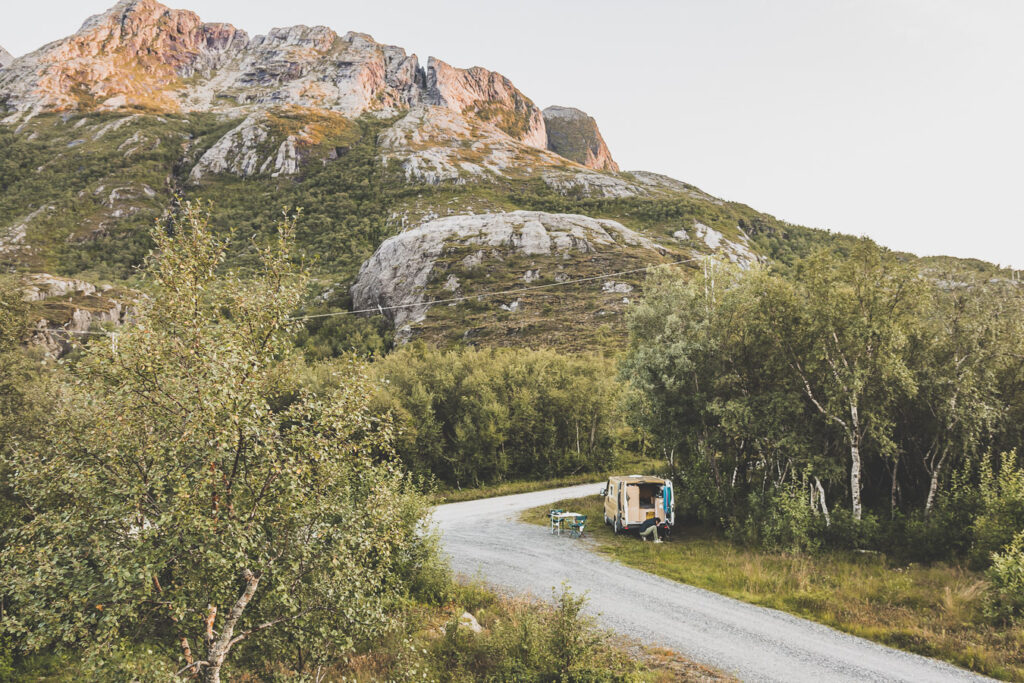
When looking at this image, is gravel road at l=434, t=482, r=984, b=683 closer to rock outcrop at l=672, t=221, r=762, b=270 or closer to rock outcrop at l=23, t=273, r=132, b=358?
rock outcrop at l=23, t=273, r=132, b=358

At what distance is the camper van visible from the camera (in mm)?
20109

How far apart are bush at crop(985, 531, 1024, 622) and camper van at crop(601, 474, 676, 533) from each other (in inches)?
380

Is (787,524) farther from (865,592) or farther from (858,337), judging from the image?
(858,337)

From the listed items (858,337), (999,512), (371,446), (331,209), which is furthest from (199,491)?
(331,209)

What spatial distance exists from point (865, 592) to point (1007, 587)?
2.96 meters

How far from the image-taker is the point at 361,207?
12025 cm

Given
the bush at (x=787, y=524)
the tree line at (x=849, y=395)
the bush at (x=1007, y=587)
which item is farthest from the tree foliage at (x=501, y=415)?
the bush at (x=1007, y=587)

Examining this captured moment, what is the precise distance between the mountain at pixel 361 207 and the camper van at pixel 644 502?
60.2 feet

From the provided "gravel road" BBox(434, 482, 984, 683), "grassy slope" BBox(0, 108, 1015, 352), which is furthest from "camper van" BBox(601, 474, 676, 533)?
"grassy slope" BBox(0, 108, 1015, 352)

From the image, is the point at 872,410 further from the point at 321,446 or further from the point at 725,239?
the point at 725,239

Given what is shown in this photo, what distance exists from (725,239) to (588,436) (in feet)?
243

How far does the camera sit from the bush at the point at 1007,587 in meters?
11.2

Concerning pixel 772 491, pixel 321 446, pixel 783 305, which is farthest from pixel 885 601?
pixel 321 446

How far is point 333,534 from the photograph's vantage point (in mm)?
6367
